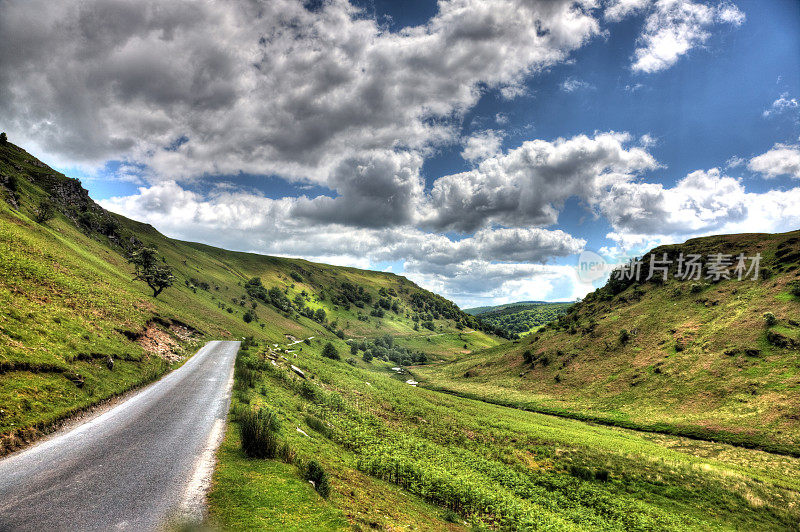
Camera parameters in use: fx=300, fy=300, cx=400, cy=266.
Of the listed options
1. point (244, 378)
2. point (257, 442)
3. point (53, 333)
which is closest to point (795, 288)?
point (257, 442)

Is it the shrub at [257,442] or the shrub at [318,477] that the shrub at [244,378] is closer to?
the shrub at [257,442]

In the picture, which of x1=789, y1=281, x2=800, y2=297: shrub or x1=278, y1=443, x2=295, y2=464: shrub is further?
x1=789, y1=281, x2=800, y2=297: shrub

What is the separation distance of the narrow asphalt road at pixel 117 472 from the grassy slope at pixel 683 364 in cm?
5832

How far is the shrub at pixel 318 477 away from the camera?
12.5 m

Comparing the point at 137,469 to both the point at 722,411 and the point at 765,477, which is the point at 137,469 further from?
the point at 722,411

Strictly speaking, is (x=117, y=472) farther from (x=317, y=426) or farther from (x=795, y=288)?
(x=795, y=288)

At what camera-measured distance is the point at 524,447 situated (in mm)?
33906

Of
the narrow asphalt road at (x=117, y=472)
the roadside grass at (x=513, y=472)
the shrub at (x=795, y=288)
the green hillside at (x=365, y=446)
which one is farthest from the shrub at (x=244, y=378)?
the shrub at (x=795, y=288)

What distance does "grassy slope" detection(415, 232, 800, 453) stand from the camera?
42750 mm

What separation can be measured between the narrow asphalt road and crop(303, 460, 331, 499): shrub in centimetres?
412

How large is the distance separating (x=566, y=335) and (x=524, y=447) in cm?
7103

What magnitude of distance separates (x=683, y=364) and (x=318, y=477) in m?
72.5

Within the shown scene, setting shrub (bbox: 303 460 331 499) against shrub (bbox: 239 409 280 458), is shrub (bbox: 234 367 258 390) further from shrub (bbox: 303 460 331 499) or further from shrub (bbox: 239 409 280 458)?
shrub (bbox: 303 460 331 499)

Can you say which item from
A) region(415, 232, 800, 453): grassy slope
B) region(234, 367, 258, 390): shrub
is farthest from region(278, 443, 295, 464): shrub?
region(415, 232, 800, 453): grassy slope
